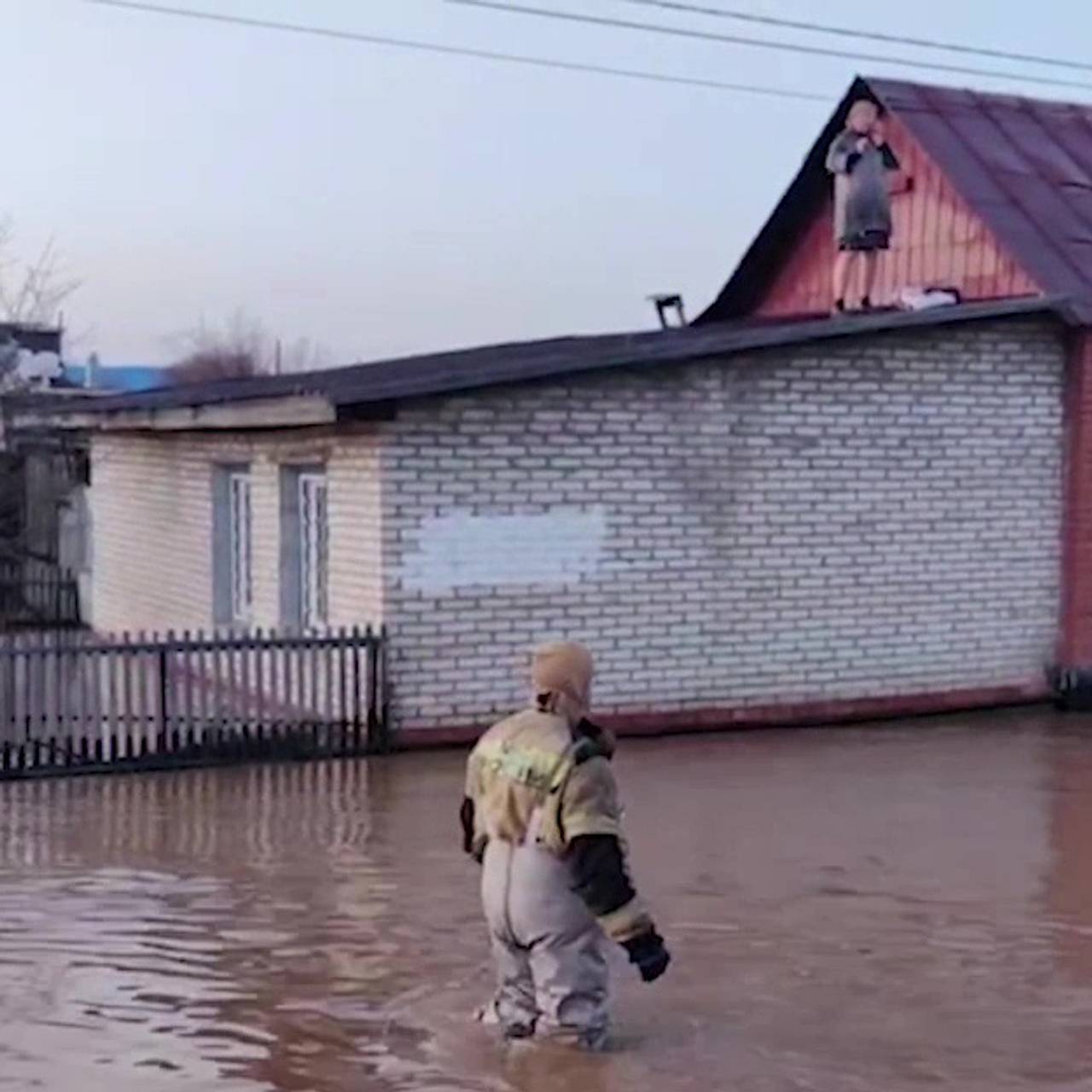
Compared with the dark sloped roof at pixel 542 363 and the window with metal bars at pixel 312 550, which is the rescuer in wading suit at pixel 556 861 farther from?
the window with metal bars at pixel 312 550

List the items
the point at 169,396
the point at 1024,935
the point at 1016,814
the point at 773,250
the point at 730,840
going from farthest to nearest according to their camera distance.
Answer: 1. the point at 773,250
2. the point at 169,396
3. the point at 1016,814
4. the point at 730,840
5. the point at 1024,935

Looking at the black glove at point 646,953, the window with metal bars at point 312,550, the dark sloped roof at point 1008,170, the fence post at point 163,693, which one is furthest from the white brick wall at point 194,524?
the black glove at point 646,953

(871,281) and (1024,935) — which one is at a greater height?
(871,281)

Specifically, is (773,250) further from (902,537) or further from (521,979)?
(521,979)

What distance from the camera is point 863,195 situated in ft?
56.6

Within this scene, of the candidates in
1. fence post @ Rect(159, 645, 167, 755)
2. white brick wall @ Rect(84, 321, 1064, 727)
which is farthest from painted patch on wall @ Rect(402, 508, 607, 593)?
fence post @ Rect(159, 645, 167, 755)

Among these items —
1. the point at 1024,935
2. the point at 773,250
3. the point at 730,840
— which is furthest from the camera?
the point at 773,250

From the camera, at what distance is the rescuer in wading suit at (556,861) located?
5.74 meters

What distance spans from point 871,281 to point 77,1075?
13515mm

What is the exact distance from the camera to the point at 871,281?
18047 mm

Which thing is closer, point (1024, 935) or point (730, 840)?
point (1024, 935)

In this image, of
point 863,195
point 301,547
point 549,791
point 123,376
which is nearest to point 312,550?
point 301,547

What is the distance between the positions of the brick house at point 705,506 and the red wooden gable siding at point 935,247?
0.15 ft

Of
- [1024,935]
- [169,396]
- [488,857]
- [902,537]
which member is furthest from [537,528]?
[488,857]
